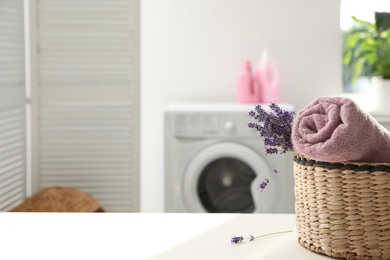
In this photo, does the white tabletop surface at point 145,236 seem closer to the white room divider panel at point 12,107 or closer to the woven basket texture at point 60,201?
the white room divider panel at point 12,107

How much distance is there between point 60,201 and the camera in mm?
3523

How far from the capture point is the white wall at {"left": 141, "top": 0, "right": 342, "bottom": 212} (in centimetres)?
396

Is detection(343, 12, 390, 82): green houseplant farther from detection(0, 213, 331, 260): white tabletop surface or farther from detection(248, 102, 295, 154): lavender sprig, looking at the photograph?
detection(248, 102, 295, 154): lavender sprig

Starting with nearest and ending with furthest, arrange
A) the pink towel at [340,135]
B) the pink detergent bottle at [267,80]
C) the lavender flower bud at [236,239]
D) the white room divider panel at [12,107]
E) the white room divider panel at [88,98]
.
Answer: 1. the pink towel at [340,135]
2. the lavender flower bud at [236,239]
3. the white room divider panel at [12,107]
4. the white room divider panel at [88,98]
5. the pink detergent bottle at [267,80]

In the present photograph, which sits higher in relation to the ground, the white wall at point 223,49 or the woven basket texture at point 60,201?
the white wall at point 223,49

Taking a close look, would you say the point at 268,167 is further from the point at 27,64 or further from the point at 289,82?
the point at 27,64

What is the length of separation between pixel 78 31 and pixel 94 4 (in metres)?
0.17

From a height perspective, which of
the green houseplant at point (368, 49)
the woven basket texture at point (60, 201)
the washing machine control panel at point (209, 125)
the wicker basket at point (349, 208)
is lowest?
the woven basket texture at point (60, 201)

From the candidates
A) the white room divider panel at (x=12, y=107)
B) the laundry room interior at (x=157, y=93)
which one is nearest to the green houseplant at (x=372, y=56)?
the laundry room interior at (x=157, y=93)

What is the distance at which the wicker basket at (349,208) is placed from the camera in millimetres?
968

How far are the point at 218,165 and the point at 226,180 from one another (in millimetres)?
87

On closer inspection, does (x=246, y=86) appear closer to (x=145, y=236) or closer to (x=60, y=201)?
(x=60, y=201)

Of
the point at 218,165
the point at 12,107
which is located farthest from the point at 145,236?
the point at 218,165

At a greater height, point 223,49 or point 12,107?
point 223,49
